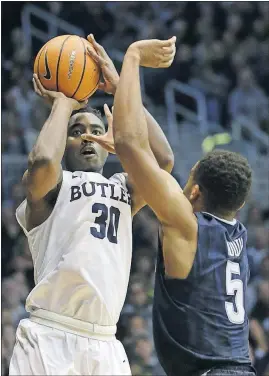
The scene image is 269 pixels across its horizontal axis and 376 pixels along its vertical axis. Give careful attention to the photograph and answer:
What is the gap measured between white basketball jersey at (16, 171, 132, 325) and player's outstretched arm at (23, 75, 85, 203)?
16 cm

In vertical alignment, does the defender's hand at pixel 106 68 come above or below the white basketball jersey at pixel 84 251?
above

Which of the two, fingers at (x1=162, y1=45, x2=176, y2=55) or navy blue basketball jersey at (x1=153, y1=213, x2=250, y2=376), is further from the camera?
fingers at (x1=162, y1=45, x2=176, y2=55)

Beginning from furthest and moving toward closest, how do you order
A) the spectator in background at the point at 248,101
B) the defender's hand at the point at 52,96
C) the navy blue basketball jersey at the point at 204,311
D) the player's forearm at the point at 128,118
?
1. the spectator in background at the point at 248,101
2. the defender's hand at the point at 52,96
3. the player's forearm at the point at 128,118
4. the navy blue basketball jersey at the point at 204,311

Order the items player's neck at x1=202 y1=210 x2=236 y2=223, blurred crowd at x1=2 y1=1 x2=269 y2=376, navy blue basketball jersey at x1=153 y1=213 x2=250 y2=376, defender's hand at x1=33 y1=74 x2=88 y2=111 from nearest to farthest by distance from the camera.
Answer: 1. navy blue basketball jersey at x1=153 y1=213 x2=250 y2=376
2. player's neck at x1=202 y1=210 x2=236 y2=223
3. defender's hand at x1=33 y1=74 x2=88 y2=111
4. blurred crowd at x1=2 y1=1 x2=269 y2=376

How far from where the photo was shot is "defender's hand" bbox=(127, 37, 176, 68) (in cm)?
387

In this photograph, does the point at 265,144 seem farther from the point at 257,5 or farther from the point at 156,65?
the point at 156,65

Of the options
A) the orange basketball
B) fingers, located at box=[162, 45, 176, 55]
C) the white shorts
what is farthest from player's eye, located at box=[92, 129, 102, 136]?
the white shorts

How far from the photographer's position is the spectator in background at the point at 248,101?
1168 cm

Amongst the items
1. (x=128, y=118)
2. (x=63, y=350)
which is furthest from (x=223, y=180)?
(x=63, y=350)

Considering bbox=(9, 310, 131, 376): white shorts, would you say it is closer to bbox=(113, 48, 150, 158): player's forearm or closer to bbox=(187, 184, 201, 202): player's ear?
bbox=(187, 184, 201, 202): player's ear

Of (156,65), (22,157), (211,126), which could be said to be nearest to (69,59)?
(156,65)

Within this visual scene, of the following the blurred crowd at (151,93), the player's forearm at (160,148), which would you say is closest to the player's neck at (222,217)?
the player's forearm at (160,148)

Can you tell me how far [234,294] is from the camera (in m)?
3.64

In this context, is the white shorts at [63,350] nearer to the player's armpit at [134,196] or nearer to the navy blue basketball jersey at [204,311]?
the navy blue basketball jersey at [204,311]
